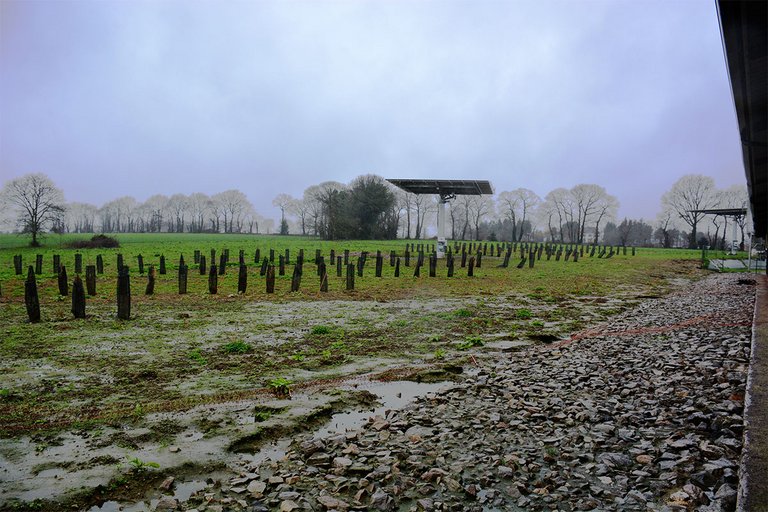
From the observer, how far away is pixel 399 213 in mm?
106312

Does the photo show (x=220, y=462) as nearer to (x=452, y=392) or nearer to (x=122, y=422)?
(x=122, y=422)

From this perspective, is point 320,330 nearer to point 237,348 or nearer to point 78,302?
point 237,348

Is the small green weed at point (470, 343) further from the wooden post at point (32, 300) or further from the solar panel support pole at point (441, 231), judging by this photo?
the solar panel support pole at point (441, 231)

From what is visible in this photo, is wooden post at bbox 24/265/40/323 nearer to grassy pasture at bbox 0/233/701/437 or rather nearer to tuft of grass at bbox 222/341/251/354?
grassy pasture at bbox 0/233/701/437

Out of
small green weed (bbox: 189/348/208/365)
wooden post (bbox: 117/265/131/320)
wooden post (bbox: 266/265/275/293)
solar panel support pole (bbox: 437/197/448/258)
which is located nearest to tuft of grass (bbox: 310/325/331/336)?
small green weed (bbox: 189/348/208/365)

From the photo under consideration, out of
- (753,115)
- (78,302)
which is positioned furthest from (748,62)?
(78,302)

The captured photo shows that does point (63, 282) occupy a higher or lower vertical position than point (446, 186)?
→ lower

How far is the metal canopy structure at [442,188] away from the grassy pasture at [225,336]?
18.2 meters

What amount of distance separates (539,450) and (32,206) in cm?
4005

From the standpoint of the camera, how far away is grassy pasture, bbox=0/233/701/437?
6.53 metres

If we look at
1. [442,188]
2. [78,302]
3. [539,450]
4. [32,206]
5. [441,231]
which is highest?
[442,188]

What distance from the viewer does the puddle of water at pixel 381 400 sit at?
5625mm

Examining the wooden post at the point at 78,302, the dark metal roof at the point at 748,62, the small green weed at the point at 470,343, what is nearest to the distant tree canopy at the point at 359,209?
the wooden post at the point at 78,302

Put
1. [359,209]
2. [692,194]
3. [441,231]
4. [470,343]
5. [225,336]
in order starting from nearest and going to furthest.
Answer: [470,343], [225,336], [441,231], [359,209], [692,194]
